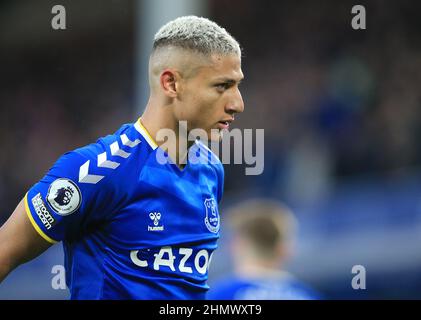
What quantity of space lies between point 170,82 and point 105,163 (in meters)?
0.50

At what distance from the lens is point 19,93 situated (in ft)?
53.2

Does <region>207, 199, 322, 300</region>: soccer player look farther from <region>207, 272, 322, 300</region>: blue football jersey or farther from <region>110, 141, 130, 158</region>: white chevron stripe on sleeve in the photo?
<region>110, 141, 130, 158</region>: white chevron stripe on sleeve

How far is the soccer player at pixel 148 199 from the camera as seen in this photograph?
11.8ft

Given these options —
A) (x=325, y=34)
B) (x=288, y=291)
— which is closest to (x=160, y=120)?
(x=288, y=291)

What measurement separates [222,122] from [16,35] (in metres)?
14.7

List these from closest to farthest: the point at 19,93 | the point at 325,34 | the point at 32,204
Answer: the point at 32,204, the point at 325,34, the point at 19,93

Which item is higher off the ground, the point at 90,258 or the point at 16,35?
the point at 16,35

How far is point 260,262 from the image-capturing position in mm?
5875

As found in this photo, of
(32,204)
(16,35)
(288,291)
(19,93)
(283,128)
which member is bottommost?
(288,291)

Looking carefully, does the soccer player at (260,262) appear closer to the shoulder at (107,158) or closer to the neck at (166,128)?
the neck at (166,128)

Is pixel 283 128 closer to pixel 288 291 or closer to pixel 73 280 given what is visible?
pixel 288 291

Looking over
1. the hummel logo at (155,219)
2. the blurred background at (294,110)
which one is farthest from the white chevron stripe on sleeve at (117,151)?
the blurred background at (294,110)

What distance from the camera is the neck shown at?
12.9 feet

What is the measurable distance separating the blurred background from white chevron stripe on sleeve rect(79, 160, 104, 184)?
580 cm
